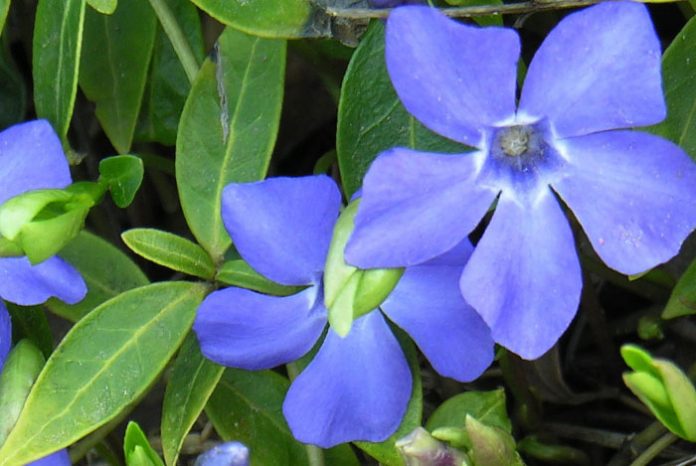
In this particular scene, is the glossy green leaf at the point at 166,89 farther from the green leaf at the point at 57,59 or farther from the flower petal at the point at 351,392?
the flower petal at the point at 351,392

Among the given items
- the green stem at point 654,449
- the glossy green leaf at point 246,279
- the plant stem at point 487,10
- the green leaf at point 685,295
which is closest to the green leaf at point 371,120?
the plant stem at point 487,10

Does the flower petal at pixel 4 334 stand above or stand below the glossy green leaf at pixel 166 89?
below

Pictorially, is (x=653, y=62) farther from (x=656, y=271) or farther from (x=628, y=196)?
(x=656, y=271)

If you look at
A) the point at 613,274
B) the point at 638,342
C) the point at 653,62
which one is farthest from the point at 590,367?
the point at 653,62

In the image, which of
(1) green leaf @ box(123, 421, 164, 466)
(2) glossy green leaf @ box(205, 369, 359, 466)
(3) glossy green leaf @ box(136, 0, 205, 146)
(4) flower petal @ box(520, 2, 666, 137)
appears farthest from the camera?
(3) glossy green leaf @ box(136, 0, 205, 146)

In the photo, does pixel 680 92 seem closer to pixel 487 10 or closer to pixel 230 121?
pixel 487 10

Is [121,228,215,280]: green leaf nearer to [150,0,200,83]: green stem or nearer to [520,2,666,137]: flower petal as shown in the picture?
[150,0,200,83]: green stem

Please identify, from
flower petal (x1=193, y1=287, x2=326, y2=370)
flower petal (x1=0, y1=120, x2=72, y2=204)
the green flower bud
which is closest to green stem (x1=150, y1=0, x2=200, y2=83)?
flower petal (x1=0, y1=120, x2=72, y2=204)
